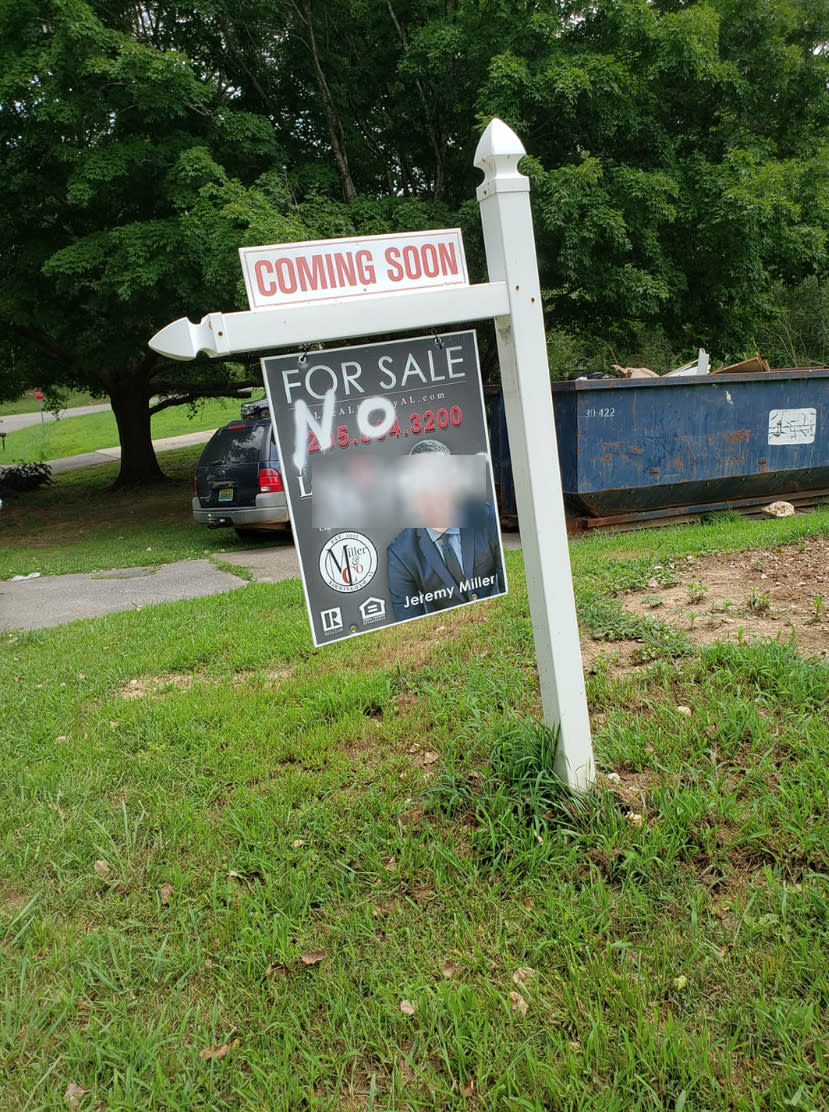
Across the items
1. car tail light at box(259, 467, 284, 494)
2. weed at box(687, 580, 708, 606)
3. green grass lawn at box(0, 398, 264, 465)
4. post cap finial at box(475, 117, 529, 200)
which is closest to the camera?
post cap finial at box(475, 117, 529, 200)

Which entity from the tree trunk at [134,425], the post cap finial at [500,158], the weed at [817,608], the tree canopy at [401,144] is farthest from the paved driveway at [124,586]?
the tree trunk at [134,425]

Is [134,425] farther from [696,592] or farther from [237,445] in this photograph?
[696,592]

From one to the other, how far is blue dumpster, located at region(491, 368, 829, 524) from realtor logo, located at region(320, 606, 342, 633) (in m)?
6.65

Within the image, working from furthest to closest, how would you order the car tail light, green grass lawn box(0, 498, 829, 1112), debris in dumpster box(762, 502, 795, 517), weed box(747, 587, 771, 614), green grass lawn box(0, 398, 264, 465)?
green grass lawn box(0, 398, 264, 465)
the car tail light
debris in dumpster box(762, 502, 795, 517)
weed box(747, 587, 771, 614)
green grass lawn box(0, 498, 829, 1112)

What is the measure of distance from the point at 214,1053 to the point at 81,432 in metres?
44.4

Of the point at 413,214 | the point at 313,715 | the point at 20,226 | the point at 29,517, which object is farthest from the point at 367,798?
the point at 29,517

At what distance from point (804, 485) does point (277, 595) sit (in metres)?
7.51

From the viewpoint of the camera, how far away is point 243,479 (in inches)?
439

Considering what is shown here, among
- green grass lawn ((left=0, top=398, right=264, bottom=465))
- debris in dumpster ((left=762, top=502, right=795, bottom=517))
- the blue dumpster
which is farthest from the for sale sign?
green grass lawn ((left=0, top=398, right=264, bottom=465))

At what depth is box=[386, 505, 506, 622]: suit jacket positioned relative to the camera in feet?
9.23

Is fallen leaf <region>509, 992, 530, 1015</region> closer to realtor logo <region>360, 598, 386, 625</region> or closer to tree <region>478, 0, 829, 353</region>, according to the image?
realtor logo <region>360, 598, 386, 625</region>

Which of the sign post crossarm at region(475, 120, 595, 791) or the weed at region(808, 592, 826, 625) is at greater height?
the sign post crossarm at region(475, 120, 595, 791)

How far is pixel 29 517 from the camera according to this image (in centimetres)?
1769

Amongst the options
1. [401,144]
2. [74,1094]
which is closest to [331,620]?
[74,1094]
